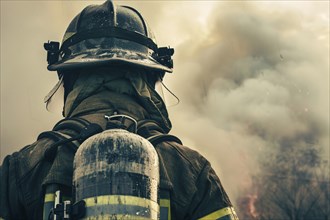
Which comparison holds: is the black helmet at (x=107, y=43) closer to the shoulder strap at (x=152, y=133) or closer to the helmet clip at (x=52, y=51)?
the helmet clip at (x=52, y=51)

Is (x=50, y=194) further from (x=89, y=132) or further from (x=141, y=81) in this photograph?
(x=141, y=81)

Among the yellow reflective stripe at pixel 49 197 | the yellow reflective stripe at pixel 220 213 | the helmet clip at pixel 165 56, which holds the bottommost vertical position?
the yellow reflective stripe at pixel 220 213

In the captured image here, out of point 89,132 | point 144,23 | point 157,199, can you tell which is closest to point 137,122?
point 89,132

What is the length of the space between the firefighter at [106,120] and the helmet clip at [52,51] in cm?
2

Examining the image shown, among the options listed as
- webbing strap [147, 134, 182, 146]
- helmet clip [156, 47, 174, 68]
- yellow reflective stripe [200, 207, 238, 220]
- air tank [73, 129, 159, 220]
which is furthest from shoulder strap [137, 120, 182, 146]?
helmet clip [156, 47, 174, 68]

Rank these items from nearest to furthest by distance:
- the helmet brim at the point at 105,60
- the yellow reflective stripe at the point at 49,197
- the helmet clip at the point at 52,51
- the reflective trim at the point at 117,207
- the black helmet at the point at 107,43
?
1. the reflective trim at the point at 117,207
2. the yellow reflective stripe at the point at 49,197
3. the helmet brim at the point at 105,60
4. the black helmet at the point at 107,43
5. the helmet clip at the point at 52,51

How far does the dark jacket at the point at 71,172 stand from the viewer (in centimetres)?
859

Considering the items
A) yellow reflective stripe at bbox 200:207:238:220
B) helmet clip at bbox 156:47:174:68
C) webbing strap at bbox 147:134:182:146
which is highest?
helmet clip at bbox 156:47:174:68

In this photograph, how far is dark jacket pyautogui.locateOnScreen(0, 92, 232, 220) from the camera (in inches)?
338

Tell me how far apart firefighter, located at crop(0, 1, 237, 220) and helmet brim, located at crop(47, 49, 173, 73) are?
0.01 meters

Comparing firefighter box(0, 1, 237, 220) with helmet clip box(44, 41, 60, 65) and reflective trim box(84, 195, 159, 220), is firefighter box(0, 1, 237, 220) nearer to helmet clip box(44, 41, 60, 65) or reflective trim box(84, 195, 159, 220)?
helmet clip box(44, 41, 60, 65)

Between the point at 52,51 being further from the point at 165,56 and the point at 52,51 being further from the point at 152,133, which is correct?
the point at 152,133

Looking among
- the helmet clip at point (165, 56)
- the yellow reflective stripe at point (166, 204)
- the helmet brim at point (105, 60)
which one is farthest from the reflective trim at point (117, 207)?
the helmet clip at point (165, 56)

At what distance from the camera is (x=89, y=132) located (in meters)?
8.62
